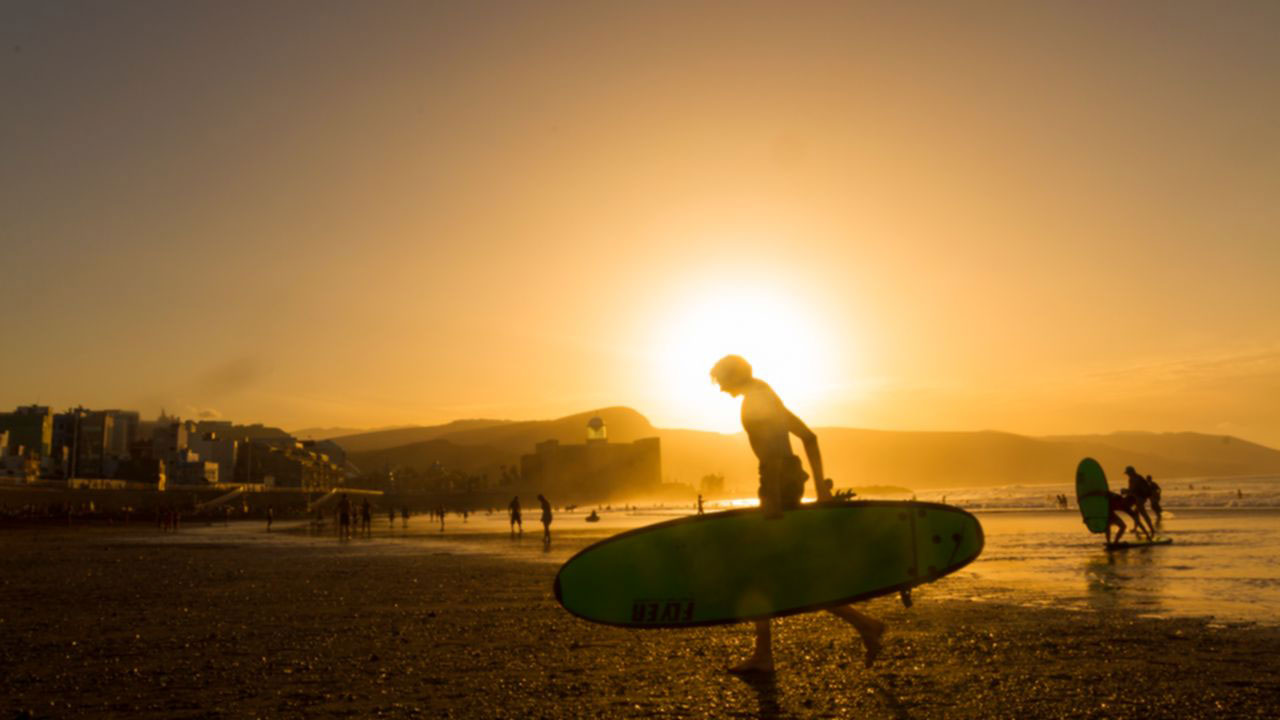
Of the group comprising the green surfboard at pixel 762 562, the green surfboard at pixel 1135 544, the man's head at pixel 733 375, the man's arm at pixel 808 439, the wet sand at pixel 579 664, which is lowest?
the green surfboard at pixel 1135 544

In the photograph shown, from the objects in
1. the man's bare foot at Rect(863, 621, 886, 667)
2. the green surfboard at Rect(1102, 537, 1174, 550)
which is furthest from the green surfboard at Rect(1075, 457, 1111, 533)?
the man's bare foot at Rect(863, 621, 886, 667)

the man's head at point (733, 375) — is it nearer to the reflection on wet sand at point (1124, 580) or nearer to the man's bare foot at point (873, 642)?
the man's bare foot at point (873, 642)

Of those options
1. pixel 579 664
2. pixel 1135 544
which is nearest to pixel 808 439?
pixel 579 664

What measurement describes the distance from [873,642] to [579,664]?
255 cm

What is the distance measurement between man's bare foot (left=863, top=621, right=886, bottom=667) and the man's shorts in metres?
1.18

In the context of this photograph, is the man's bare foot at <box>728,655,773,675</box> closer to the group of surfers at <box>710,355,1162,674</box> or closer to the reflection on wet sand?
the group of surfers at <box>710,355,1162,674</box>

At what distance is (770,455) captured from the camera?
6.87m

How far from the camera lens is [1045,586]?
45.7ft

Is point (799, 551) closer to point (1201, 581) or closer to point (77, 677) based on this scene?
point (77, 677)

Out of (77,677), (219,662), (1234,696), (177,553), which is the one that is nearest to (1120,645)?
(1234,696)

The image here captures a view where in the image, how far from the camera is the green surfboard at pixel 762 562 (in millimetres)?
7273

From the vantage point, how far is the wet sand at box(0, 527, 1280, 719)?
585cm

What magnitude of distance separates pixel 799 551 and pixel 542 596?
7467 millimetres

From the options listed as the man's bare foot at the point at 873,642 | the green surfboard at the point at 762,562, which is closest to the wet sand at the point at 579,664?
the man's bare foot at the point at 873,642
